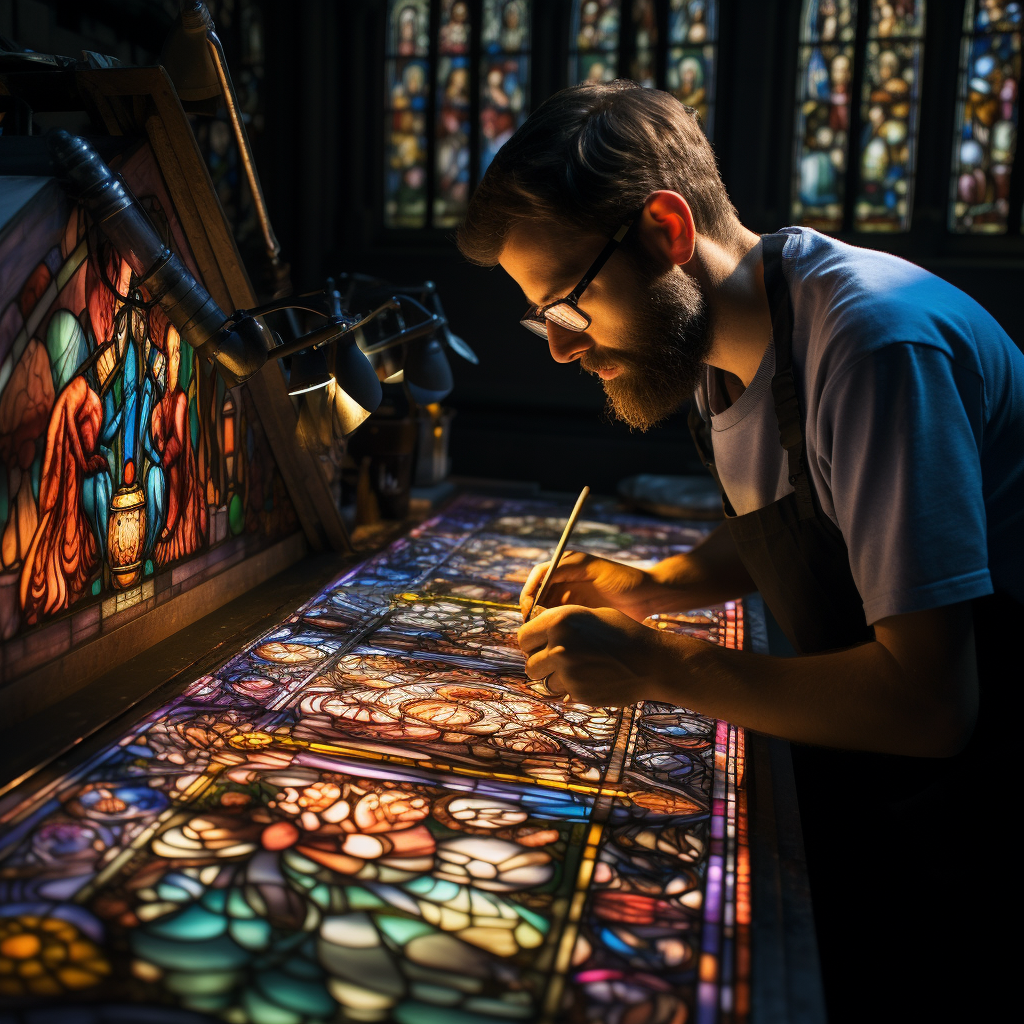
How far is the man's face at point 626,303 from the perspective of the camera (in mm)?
1556

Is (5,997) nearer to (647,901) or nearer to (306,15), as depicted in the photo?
(647,901)

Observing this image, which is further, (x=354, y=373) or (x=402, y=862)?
(x=354, y=373)

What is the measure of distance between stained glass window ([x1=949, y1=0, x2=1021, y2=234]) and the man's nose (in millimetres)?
3933

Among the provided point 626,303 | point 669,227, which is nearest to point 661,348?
point 626,303

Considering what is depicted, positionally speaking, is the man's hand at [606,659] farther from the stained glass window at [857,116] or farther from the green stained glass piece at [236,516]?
the stained glass window at [857,116]

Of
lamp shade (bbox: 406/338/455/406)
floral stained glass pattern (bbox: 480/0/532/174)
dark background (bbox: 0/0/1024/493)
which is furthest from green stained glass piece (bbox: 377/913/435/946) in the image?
floral stained glass pattern (bbox: 480/0/532/174)

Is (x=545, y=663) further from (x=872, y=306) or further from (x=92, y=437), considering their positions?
(x=92, y=437)

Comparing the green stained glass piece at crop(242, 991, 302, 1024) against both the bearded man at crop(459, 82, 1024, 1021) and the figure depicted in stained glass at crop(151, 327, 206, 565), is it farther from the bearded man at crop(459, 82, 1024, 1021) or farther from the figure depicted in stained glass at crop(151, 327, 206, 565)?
the figure depicted in stained glass at crop(151, 327, 206, 565)

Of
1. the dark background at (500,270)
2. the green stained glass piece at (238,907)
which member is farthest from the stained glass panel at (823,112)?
the green stained glass piece at (238,907)

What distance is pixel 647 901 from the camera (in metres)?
1.07

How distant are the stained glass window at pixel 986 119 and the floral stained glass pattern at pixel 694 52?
1.26 metres

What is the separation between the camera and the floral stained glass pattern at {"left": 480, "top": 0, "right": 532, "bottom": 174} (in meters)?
5.02

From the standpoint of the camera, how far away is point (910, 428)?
1.16m

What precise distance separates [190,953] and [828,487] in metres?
1.08
